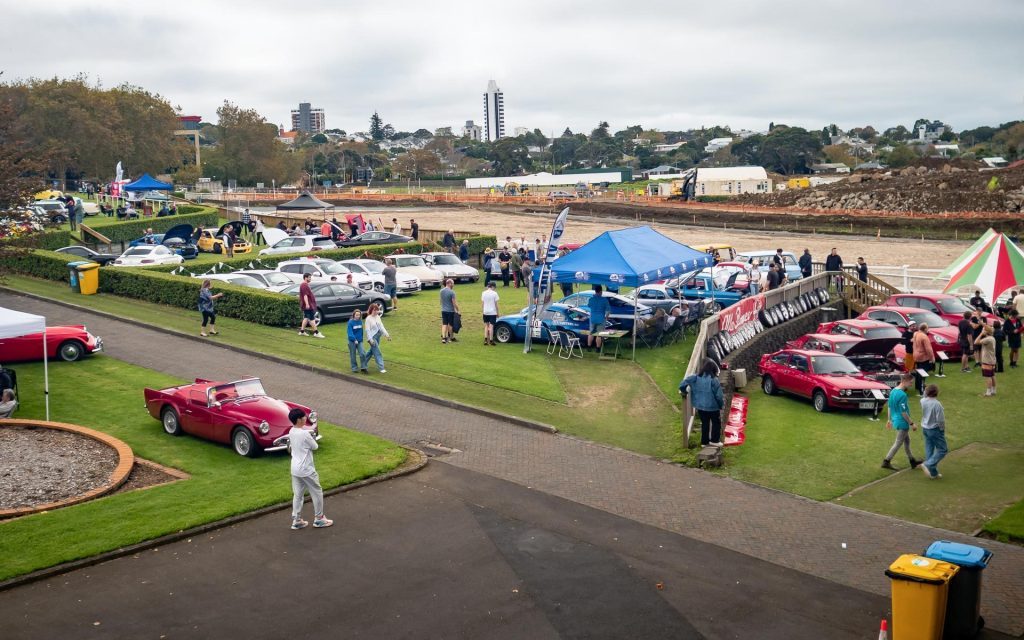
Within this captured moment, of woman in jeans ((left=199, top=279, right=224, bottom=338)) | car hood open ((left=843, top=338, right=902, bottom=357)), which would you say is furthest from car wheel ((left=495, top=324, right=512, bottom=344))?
car hood open ((left=843, top=338, right=902, bottom=357))

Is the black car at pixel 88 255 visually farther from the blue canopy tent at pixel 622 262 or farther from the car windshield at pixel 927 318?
the car windshield at pixel 927 318

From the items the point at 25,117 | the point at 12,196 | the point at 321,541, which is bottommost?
the point at 321,541

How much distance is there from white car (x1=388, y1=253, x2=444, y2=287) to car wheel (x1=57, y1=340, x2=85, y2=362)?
45.0 ft

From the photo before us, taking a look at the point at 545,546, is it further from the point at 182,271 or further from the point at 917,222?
the point at 917,222

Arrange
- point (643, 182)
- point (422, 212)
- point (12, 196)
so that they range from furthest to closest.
Answer: 1. point (643, 182)
2. point (422, 212)
3. point (12, 196)

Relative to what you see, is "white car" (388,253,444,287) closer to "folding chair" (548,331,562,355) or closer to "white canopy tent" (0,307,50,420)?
"folding chair" (548,331,562,355)

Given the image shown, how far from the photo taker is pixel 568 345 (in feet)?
82.5

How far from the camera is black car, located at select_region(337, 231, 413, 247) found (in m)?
43.2

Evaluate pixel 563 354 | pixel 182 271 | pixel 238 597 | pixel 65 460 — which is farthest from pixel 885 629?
pixel 182 271

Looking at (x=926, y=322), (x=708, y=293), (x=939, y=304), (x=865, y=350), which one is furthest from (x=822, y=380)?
(x=708, y=293)

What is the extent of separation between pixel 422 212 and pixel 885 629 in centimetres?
7289

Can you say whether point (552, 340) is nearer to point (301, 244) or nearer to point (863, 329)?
point (863, 329)

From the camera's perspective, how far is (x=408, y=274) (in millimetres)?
34750

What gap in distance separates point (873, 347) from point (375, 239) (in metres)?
24.8
